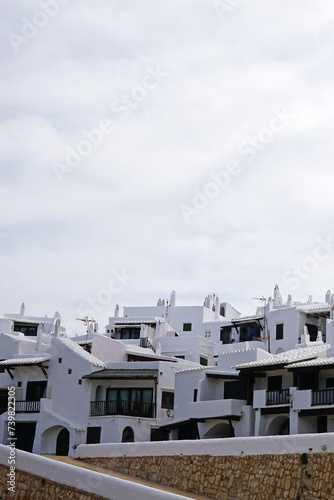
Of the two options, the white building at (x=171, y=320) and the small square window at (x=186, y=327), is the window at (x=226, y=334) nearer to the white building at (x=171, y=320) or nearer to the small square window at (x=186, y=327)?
the white building at (x=171, y=320)

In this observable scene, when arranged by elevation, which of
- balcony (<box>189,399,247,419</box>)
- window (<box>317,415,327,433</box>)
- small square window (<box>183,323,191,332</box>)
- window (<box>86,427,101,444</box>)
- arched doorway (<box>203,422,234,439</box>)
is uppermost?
small square window (<box>183,323,191,332</box>)

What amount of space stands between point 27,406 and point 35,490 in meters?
22.0

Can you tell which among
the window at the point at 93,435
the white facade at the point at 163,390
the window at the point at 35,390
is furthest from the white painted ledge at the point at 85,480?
the window at the point at 35,390

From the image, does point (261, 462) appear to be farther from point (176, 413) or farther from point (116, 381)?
point (116, 381)

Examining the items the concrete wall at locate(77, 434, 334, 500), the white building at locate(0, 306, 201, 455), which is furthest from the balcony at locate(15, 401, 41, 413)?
the concrete wall at locate(77, 434, 334, 500)

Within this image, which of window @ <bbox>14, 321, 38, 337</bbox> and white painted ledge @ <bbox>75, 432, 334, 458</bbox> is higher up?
window @ <bbox>14, 321, 38, 337</bbox>

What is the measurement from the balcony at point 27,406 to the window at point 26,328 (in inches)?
1001

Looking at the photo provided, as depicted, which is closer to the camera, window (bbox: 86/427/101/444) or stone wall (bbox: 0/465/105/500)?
stone wall (bbox: 0/465/105/500)

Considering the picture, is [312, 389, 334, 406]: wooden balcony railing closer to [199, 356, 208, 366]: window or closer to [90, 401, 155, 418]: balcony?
[90, 401, 155, 418]: balcony

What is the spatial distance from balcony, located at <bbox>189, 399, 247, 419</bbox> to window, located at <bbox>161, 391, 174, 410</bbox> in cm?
494

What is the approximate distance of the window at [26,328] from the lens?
74.6m

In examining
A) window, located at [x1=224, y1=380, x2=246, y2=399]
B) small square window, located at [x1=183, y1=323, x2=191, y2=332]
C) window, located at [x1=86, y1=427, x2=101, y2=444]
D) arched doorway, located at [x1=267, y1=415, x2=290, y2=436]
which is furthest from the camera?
small square window, located at [x1=183, y1=323, x2=191, y2=332]

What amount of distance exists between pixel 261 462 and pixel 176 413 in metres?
19.0

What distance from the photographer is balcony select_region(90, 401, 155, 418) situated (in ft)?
155
